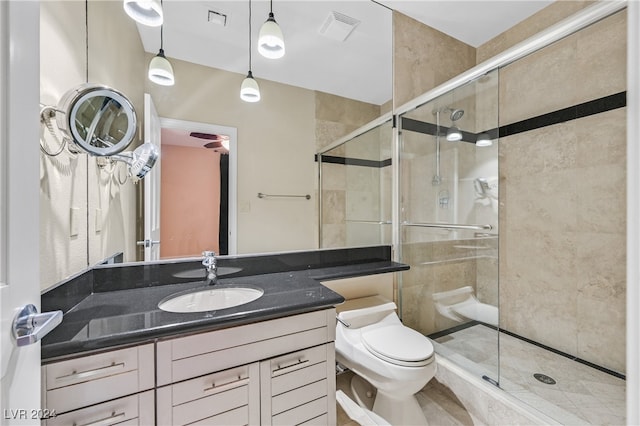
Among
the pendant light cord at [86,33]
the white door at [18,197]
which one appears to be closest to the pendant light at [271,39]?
the pendant light cord at [86,33]

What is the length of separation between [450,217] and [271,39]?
1732mm

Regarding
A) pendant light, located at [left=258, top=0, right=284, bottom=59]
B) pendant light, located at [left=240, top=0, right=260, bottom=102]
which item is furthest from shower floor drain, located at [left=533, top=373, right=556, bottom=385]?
pendant light, located at [left=258, top=0, right=284, bottom=59]

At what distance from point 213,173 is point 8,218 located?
0.98m

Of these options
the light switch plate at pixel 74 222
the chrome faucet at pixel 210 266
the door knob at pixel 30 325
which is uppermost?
the light switch plate at pixel 74 222

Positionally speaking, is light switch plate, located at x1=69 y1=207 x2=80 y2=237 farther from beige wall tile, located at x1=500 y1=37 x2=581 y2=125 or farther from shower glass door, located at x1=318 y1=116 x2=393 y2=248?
beige wall tile, located at x1=500 y1=37 x2=581 y2=125

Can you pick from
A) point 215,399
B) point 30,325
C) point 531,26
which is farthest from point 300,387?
point 531,26

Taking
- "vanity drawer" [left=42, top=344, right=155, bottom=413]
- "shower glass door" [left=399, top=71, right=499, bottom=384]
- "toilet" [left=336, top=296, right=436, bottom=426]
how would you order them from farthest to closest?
"shower glass door" [left=399, top=71, right=499, bottom=384] → "toilet" [left=336, top=296, right=436, bottom=426] → "vanity drawer" [left=42, top=344, right=155, bottom=413]

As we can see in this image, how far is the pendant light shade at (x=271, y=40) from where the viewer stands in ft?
4.81

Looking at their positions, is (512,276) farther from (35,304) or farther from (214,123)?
(35,304)

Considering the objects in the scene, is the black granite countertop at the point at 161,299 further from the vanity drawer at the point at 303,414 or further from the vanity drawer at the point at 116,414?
the vanity drawer at the point at 303,414

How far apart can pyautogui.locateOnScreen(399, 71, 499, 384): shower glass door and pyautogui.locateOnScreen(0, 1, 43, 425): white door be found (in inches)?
75.0

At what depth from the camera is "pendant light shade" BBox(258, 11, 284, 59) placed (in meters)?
1.47

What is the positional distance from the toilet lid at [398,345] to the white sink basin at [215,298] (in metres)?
0.67

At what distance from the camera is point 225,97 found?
149cm
